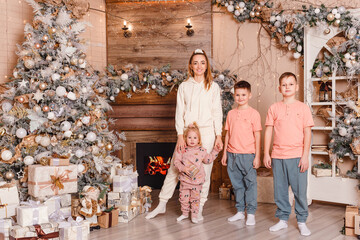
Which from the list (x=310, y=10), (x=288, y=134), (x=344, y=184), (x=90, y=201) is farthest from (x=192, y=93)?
(x=344, y=184)

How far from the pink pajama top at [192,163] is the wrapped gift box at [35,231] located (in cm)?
114

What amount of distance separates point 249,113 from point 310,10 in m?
1.38

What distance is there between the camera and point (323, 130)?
411cm

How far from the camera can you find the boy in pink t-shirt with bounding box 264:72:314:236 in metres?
3.06

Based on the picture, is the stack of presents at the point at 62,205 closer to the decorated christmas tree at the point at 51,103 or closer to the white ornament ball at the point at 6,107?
the decorated christmas tree at the point at 51,103

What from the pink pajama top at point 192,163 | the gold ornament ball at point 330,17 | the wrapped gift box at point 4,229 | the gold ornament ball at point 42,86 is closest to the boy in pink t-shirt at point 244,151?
the pink pajama top at point 192,163

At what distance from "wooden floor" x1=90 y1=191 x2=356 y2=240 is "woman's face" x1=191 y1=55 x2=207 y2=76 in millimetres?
1387

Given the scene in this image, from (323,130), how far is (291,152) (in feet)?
4.09

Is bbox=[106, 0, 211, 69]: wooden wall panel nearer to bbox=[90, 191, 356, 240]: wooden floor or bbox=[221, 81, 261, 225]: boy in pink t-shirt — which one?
bbox=[221, 81, 261, 225]: boy in pink t-shirt

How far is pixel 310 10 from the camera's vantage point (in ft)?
12.6

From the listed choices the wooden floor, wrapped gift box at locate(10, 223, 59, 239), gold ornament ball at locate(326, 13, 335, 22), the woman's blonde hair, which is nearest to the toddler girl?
A: the wooden floor

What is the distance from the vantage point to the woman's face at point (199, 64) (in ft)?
11.2

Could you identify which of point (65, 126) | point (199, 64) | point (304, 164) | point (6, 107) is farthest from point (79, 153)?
point (304, 164)

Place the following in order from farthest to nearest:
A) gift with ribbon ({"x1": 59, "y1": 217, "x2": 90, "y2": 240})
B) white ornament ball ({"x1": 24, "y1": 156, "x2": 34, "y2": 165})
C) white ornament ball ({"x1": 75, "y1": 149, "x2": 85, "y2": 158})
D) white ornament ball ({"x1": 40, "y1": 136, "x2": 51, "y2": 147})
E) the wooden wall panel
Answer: the wooden wall panel → white ornament ball ({"x1": 75, "y1": 149, "x2": 85, "y2": 158}) → white ornament ball ({"x1": 40, "y1": 136, "x2": 51, "y2": 147}) → white ornament ball ({"x1": 24, "y1": 156, "x2": 34, "y2": 165}) → gift with ribbon ({"x1": 59, "y1": 217, "x2": 90, "y2": 240})
